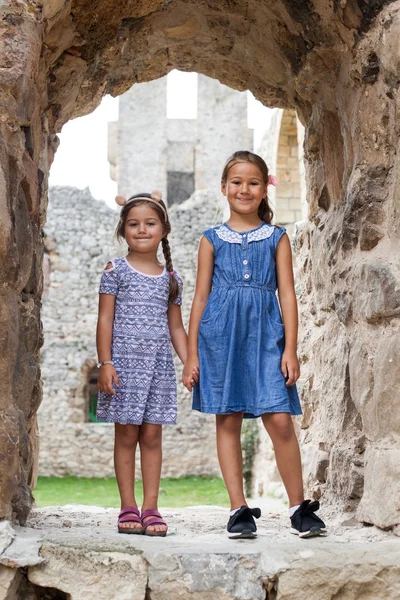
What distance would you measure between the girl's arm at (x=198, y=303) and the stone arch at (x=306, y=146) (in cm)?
58

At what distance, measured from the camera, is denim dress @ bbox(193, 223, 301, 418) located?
2.83m

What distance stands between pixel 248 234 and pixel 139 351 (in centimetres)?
66

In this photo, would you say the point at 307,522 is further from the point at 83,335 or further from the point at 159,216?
the point at 83,335

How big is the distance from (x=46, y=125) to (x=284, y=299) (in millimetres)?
1287

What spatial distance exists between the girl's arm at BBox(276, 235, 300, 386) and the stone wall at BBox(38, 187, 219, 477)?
1074 centimetres

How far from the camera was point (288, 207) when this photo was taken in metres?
9.02

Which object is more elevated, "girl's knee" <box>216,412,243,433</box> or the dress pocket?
the dress pocket

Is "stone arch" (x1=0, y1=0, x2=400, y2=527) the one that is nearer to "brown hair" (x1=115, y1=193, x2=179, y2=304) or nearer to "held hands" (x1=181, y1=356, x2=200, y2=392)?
"brown hair" (x1=115, y1=193, x2=179, y2=304)

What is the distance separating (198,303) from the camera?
301 cm

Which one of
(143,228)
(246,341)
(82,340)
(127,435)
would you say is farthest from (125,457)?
(82,340)

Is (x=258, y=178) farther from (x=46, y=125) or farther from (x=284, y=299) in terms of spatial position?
(x=46, y=125)

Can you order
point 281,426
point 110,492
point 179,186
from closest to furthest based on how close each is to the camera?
point 281,426
point 110,492
point 179,186

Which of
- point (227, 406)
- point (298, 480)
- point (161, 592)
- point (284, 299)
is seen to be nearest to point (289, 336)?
point (284, 299)

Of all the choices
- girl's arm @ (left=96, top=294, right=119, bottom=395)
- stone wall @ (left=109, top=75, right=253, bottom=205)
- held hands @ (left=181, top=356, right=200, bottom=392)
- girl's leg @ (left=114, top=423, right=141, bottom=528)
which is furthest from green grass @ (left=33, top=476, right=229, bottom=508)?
stone wall @ (left=109, top=75, right=253, bottom=205)
